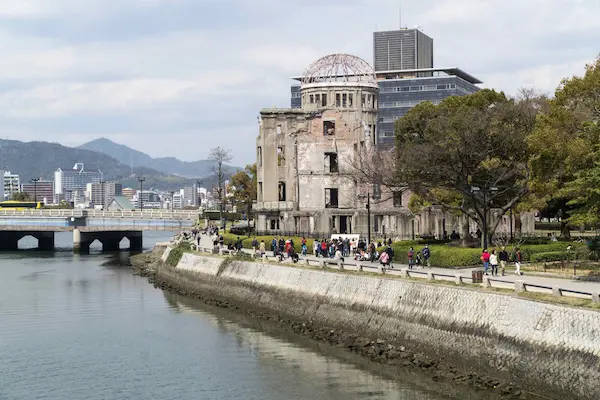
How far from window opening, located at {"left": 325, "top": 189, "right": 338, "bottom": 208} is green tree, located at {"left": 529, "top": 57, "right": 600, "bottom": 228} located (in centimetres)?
4045

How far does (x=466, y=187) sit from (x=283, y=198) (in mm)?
36289

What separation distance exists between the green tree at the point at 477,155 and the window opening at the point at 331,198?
82.1 feet

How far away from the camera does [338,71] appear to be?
9606 centimetres

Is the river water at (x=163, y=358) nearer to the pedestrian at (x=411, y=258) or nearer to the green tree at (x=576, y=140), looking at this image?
the pedestrian at (x=411, y=258)


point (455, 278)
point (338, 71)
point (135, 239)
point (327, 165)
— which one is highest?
point (338, 71)

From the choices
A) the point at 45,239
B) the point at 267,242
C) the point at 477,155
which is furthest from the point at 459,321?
the point at 45,239

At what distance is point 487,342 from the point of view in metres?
36.7

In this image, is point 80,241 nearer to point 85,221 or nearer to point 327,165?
A: point 85,221

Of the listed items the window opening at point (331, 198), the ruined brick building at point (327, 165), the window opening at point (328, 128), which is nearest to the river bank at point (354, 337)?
the ruined brick building at point (327, 165)

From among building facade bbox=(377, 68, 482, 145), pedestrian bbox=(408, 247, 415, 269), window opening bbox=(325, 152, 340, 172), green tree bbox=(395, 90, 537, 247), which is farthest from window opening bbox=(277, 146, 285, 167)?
building facade bbox=(377, 68, 482, 145)

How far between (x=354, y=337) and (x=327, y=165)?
1817 inches

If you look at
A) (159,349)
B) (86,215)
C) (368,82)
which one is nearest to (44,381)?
(159,349)

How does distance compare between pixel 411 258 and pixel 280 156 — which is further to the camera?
pixel 280 156

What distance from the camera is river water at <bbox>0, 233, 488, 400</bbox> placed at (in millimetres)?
37344
